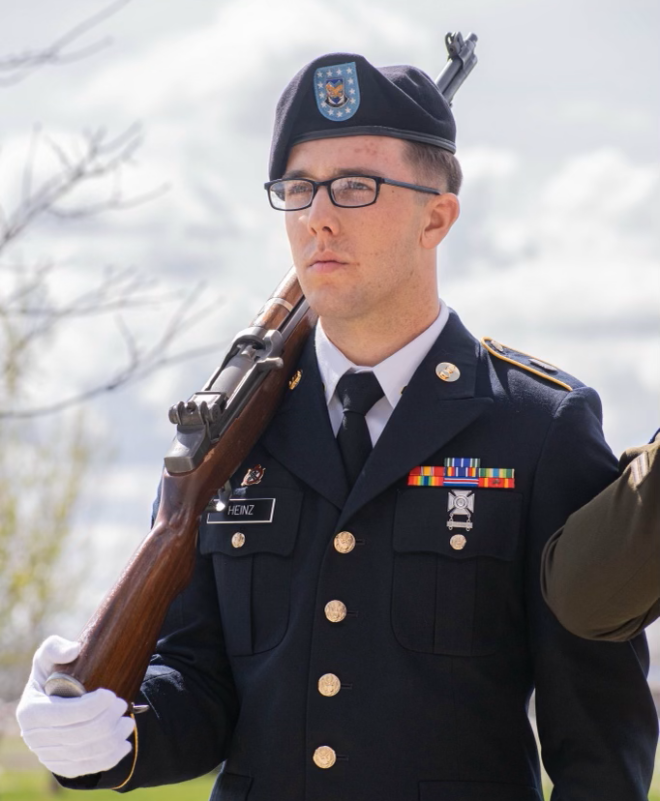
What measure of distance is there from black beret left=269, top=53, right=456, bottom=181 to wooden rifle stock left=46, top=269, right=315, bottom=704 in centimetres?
49

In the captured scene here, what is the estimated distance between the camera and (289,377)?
3.74m

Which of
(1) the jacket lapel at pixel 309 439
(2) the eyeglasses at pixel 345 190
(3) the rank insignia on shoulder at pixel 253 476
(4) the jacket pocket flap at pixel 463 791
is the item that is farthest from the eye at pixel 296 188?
(4) the jacket pocket flap at pixel 463 791

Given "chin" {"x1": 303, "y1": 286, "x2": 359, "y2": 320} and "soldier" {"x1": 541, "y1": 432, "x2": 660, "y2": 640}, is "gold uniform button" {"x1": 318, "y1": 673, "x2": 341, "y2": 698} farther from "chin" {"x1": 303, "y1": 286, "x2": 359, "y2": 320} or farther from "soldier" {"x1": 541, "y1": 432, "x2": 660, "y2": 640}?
"chin" {"x1": 303, "y1": 286, "x2": 359, "y2": 320}

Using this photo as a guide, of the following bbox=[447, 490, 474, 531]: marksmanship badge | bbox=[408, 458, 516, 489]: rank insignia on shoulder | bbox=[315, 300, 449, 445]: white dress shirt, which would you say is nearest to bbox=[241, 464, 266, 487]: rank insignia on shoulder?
bbox=[315, 300, 449, 445]: white dress shirt

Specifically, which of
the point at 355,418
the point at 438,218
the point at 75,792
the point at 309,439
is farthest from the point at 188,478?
the point at 75,792

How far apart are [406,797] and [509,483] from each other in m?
0.78

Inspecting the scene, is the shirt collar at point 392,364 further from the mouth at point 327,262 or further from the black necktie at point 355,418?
the mouth at point 327,262

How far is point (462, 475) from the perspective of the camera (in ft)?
11.0

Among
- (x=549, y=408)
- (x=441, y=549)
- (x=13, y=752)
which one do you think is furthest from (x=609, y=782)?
(x=13, y=752)

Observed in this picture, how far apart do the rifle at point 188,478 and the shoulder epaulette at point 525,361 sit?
515 millimetres

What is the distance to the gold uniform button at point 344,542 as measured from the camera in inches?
132

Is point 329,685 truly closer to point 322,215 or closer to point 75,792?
point 322,215

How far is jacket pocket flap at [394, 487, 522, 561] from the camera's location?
3264 millimetres

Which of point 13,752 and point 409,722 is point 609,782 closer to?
point 409,722
